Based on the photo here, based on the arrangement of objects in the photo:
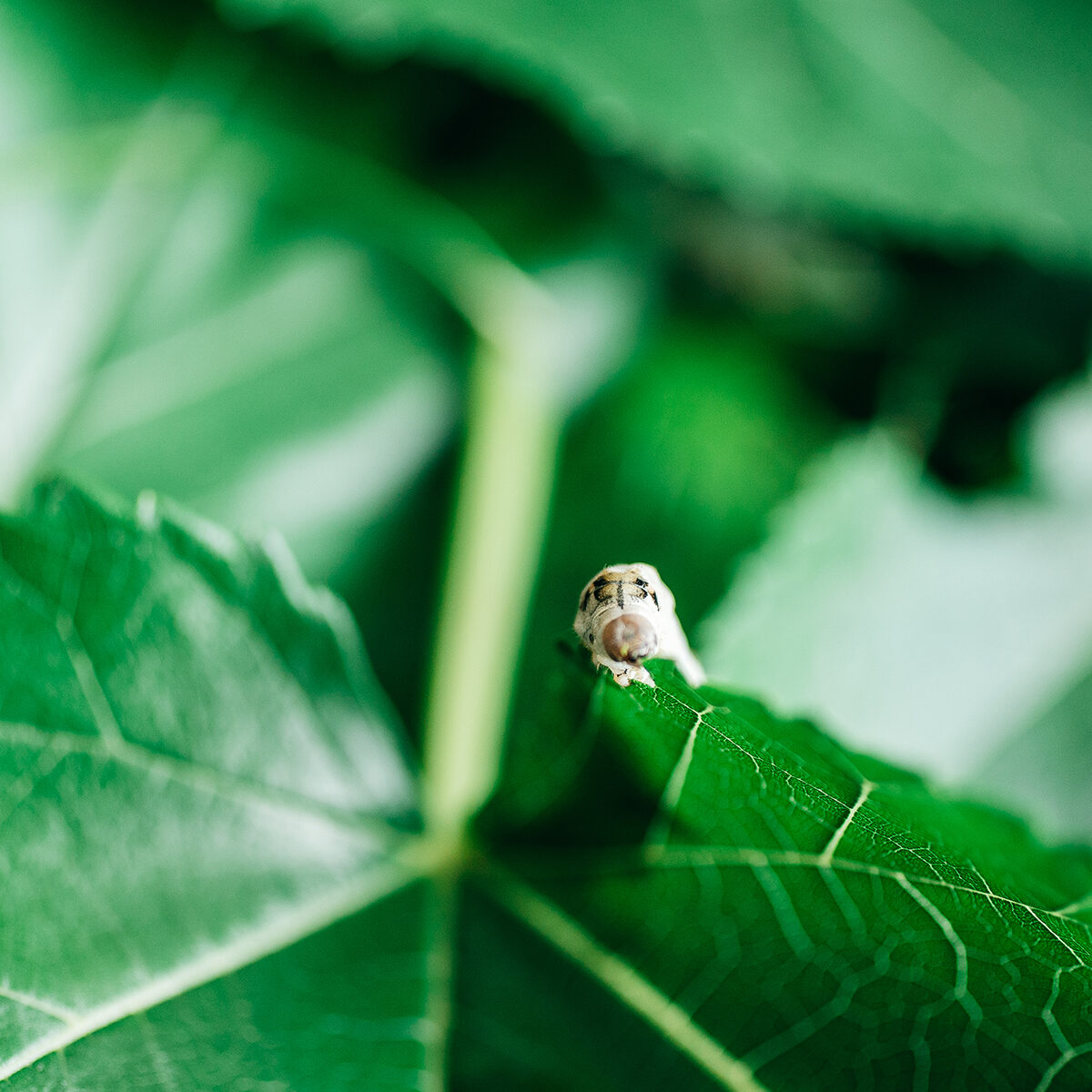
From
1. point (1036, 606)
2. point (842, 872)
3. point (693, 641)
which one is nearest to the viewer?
point (842, 872)

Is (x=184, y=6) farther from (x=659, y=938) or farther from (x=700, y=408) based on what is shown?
(x=659, y=938)

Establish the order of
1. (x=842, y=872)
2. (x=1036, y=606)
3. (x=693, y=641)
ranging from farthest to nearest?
(x=1036, y=606) < (x=693, y=641) < (x=842, y=872)

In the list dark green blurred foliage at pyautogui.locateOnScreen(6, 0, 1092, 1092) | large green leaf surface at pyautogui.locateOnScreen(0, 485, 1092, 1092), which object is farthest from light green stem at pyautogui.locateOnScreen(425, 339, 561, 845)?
large green leaf surface at pyautogui.locateOnScreen(0, 485, 1092, 1092)

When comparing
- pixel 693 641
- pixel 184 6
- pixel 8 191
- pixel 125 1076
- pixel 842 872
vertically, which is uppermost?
pixel 184 6

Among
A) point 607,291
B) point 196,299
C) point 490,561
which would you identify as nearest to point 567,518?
point 490,561

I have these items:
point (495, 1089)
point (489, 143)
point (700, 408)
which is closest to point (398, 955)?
point (495, 1089)

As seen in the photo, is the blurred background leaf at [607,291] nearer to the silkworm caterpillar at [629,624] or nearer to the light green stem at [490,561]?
the light green stem at [490,561]

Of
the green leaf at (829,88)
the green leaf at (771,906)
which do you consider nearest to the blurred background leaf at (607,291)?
the green leaf at (829,88)
